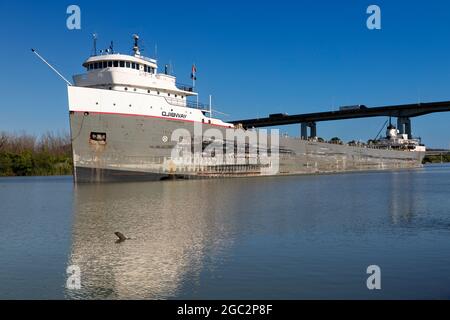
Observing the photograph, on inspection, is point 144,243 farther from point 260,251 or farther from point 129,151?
point 129,151

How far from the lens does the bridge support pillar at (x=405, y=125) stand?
100250mm

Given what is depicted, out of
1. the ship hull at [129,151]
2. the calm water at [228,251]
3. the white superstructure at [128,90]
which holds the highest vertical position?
the white superstructure at [128,90]

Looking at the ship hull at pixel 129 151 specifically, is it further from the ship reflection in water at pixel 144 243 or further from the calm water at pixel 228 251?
the calm water at pixel 228 251

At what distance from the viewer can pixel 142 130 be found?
39.1 meters

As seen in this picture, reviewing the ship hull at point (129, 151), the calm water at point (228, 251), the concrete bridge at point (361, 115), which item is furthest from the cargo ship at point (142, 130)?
the concrete bridge at point (361, 115)

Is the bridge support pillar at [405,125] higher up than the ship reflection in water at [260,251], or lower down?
higher up

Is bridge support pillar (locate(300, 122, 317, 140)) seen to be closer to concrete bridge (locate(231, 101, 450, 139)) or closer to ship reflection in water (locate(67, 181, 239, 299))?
concrete bridge (locate(231, 101, 450, 139))

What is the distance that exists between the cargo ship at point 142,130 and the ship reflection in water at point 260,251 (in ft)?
48.4

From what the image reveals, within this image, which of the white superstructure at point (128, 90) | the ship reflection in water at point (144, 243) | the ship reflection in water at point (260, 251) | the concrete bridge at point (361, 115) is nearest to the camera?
the ship reflection in water at point (260, 251)

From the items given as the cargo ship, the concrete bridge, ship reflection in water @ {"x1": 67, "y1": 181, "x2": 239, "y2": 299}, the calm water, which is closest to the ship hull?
the cargo ship

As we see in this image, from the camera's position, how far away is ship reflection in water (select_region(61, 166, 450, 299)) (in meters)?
9.40

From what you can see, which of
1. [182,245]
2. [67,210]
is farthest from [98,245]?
[67,210]

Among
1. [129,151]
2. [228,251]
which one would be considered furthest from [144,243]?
[129,151]
